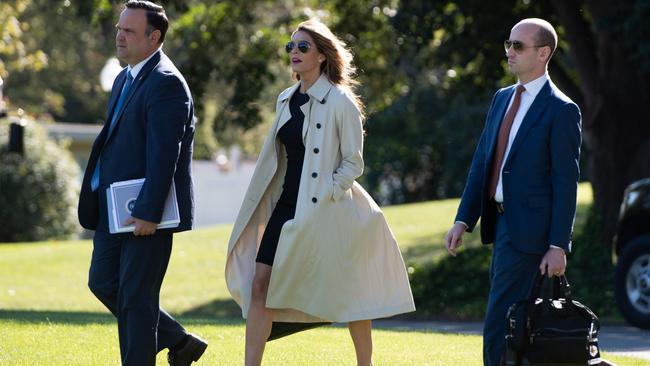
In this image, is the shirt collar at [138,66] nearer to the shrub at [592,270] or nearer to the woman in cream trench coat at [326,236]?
the woman in cream trench coat at [326,236]

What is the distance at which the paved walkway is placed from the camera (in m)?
10.1

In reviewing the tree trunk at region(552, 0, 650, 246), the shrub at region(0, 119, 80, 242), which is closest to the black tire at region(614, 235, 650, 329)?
the tree trunk at region(552, 0, 650, 246)

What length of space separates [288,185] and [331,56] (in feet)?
2.50

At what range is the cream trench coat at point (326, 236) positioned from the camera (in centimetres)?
705

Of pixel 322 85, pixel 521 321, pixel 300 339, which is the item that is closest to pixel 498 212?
pixel 521 321

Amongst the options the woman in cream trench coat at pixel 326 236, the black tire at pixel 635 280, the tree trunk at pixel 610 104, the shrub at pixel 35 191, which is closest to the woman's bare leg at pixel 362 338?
the woman in cream trench coat at pixel 326 236

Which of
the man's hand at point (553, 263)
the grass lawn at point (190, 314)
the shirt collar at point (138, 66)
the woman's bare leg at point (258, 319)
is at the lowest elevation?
the grass lawn at point (190, 314)

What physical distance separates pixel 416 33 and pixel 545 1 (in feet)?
6.65

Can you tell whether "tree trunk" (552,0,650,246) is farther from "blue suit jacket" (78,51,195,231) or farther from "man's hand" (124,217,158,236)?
"man's hand" (124,217,158,236)

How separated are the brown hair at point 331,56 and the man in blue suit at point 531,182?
Answer: 46.7 inches

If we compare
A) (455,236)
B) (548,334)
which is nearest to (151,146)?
(455,236)

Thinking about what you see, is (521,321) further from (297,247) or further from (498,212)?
(297,247)

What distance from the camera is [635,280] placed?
12.0 metres

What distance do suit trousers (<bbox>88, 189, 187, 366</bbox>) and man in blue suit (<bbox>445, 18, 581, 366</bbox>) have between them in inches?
67.2
